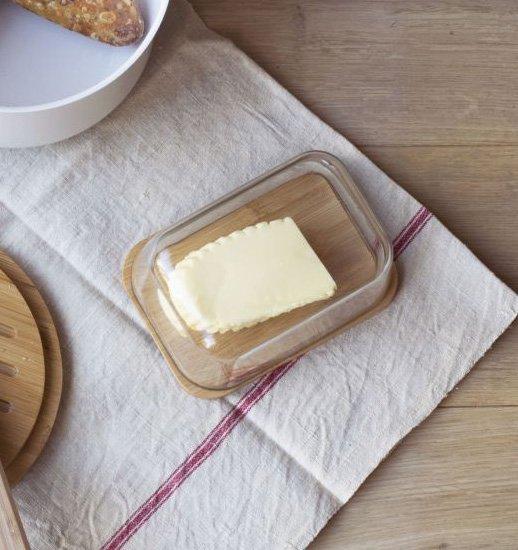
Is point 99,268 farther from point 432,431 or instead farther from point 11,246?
point 432,431

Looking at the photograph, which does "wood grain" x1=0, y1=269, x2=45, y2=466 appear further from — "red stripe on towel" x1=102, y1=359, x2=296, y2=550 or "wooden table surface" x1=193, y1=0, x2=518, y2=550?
"wooden table surface" x1=193, y1=0, x2=518, y2=550

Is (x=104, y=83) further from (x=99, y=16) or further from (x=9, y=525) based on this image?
(x=9, y=525)

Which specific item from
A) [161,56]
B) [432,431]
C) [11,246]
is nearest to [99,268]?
[11,246]

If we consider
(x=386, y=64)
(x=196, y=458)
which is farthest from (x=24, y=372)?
(x=386, y=64)

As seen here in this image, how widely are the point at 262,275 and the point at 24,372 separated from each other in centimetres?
17

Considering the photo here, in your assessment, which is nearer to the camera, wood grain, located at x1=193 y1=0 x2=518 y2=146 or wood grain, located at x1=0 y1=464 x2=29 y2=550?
wood grain, located at x1=0 y1=464 x2=29 y2=550

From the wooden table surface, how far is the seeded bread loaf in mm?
99

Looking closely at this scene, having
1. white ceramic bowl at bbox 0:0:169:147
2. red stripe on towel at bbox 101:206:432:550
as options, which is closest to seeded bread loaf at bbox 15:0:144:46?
white ceramic bowl at bbox 0:0:169:147

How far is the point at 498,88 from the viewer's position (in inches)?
26.3

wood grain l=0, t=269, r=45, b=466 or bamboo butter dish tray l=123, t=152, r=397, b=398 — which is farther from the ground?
wood grain l=0, t=269, r=45, b=466

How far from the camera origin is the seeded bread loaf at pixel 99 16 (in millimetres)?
574

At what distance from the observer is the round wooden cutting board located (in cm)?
57

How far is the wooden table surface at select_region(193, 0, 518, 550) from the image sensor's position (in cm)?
65

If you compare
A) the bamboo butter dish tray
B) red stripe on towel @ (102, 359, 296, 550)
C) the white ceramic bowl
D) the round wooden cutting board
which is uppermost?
the white ceramic bowl
